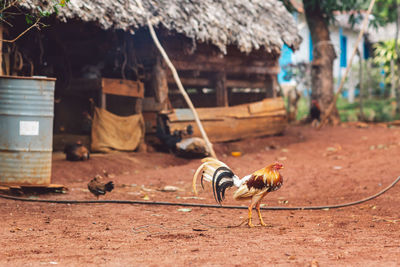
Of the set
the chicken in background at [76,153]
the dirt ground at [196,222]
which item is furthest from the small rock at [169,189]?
the chicken in background at [76,153]

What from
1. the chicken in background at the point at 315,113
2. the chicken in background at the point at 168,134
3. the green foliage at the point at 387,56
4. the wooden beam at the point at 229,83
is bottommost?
the chicken in background at the point at 168,134

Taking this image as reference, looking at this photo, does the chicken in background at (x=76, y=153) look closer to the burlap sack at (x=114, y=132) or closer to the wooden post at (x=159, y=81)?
the burlap sack at (x=114, y=132)

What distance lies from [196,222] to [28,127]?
270cm

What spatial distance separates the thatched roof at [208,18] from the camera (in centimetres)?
866

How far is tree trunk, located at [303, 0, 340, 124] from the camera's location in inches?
651

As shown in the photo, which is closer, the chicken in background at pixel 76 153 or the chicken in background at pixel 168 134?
the chicken in background at pixel 76 153

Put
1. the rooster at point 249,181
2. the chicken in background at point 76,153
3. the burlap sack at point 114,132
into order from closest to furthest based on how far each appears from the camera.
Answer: the rooster at point 249,181 → the chicken in background at point 76,153 → the burlap sack at point 114,132

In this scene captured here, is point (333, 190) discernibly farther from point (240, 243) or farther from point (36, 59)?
point (36, 59)

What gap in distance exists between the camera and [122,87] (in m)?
10.6

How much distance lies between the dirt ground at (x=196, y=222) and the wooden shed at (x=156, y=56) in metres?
1.50

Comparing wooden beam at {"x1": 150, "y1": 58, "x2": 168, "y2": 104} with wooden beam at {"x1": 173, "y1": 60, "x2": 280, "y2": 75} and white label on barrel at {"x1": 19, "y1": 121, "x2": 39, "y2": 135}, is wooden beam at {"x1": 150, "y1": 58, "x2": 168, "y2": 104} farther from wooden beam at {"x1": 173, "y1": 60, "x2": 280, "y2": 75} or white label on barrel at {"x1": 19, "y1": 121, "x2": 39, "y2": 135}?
white label on barrel at {"x1": 19, "y1": 121, "x2": 39, "y2": 135}

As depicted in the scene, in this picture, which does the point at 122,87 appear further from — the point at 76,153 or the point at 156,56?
the point at 76,153

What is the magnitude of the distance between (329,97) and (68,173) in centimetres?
1036

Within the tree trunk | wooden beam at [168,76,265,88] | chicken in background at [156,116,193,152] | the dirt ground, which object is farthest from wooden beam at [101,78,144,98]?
the tree trunk
